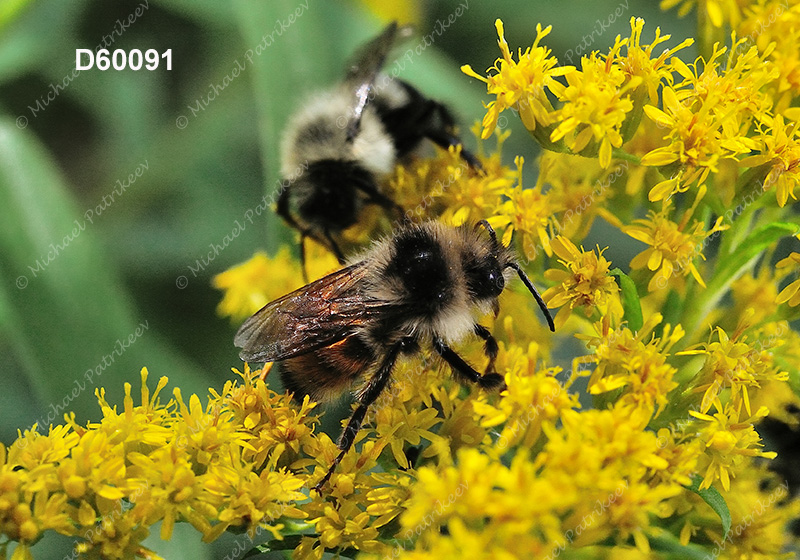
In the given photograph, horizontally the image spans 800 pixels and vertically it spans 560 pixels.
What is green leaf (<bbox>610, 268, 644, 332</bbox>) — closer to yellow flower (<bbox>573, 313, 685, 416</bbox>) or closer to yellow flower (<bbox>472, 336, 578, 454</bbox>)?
yellow flower (<bbox>573, 313, 685, 416</bbox>)

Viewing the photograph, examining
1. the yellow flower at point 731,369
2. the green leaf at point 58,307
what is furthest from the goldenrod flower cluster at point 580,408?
the green leaf at point 58,307

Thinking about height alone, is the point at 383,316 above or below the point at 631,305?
above

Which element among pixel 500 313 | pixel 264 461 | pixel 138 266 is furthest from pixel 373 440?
pixel 138 266

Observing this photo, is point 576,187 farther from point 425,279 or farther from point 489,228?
point 425,279

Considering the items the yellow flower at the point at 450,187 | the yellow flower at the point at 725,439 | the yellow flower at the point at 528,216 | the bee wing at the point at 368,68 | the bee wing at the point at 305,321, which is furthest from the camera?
the bee wing at the point at 368,68

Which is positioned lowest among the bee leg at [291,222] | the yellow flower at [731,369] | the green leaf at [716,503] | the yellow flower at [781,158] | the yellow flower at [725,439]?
the green leaf at [716,503]

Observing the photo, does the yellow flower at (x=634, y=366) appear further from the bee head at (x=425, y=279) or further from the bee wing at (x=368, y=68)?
the bee wing at (x=368, y=68)

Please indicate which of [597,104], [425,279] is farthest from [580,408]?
[597,104]
